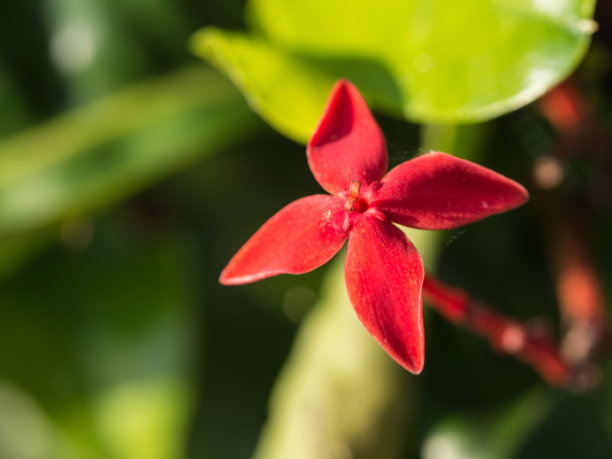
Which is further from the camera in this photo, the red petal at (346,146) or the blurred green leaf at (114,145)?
the blurred green leaf at (114,145)

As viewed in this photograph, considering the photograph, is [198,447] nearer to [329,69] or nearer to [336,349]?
[336,349]

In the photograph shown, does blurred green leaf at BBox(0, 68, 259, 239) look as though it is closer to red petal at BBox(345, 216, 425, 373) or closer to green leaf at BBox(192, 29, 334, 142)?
green leaf at BBox(192, 29, 334, 142)

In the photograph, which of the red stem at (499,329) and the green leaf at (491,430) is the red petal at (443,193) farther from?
the green leaf at (491,430)

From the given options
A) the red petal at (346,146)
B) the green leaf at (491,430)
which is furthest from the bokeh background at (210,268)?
the red petal at (346,146)

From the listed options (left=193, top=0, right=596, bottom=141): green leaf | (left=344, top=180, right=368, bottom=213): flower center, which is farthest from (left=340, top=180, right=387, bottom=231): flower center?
(left=193, top=0, right=596, bottom=141): green leaf

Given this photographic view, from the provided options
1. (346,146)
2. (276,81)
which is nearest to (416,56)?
(276,81)

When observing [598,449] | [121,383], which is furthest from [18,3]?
[598,449]
